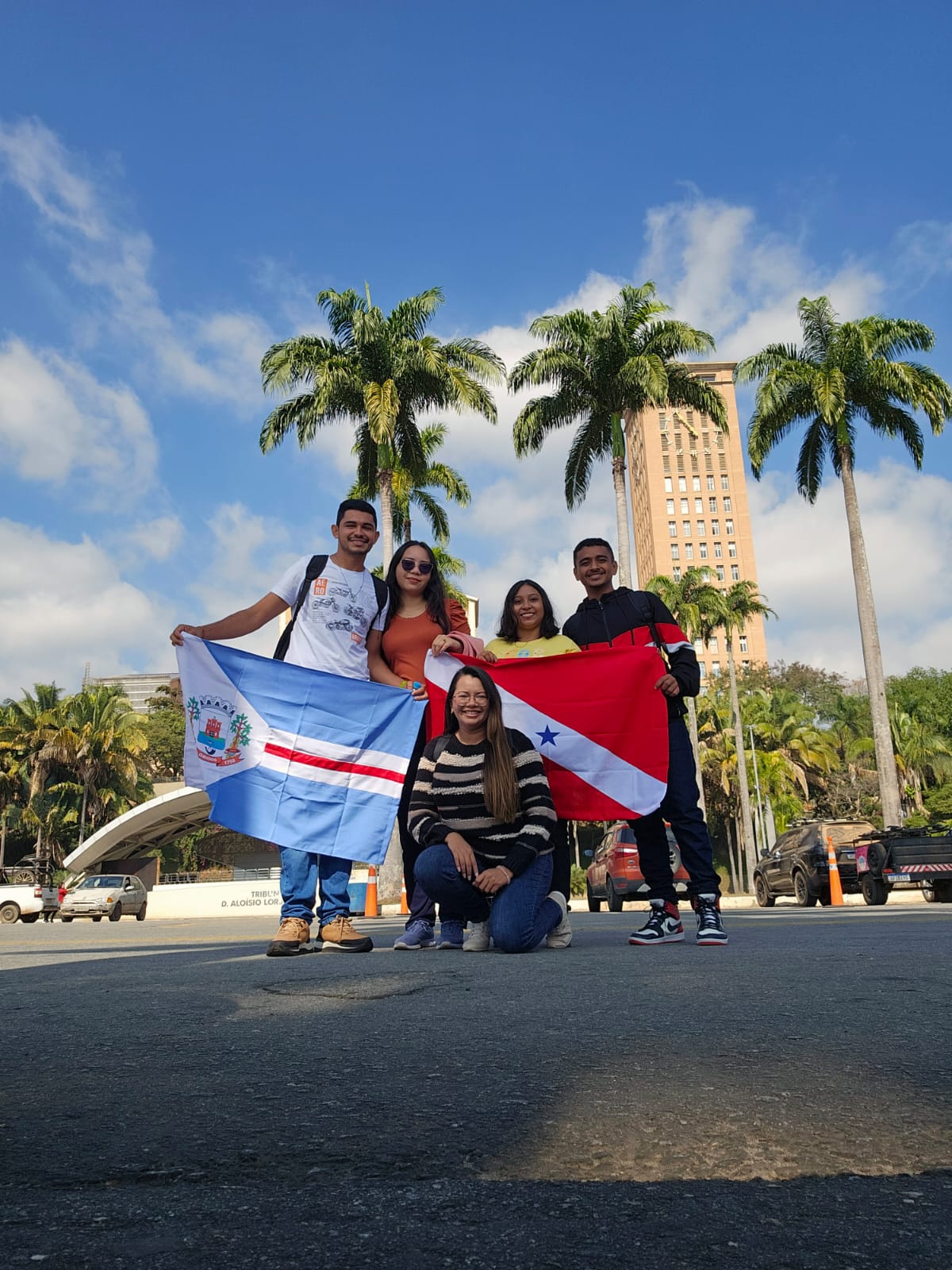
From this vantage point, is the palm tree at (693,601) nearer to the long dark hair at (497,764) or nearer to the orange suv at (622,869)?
the orange suv at (622,869)

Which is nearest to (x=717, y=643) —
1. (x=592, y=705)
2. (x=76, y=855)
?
(x=76, y=855)

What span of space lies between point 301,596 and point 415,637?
0.78 m

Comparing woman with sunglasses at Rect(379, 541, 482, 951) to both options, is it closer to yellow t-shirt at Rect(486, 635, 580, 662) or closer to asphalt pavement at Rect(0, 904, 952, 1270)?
yellow t-shirt at Rect(486, 635, 580, 662)

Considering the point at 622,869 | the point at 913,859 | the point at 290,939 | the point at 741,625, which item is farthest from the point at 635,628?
the point at 741,625

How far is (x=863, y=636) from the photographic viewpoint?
2723 cm

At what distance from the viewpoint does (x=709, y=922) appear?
5.63m

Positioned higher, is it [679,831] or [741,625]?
[741,625]

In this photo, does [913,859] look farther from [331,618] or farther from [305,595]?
[305,595]

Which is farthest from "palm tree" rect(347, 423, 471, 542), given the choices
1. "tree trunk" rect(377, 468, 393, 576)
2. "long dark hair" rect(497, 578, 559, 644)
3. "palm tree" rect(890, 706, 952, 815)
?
"palm tree" rect(890, 706, 952, 815)

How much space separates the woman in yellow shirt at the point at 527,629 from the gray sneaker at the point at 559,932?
74 centimetres

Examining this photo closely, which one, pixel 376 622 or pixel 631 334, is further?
pixel 631 334

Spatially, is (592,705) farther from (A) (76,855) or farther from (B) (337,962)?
(A) (76,855)

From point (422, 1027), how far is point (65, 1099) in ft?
3.39

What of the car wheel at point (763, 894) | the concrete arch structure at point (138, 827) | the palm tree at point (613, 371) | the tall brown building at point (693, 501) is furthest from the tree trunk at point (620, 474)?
the tall brown building at point (693, 501)
